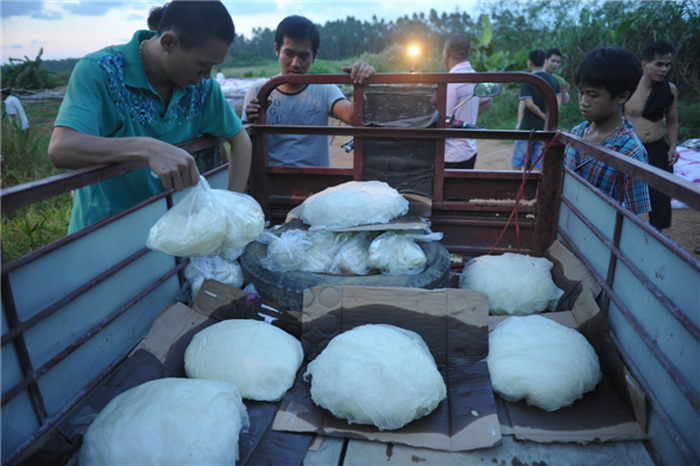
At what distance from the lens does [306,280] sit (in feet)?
7.50

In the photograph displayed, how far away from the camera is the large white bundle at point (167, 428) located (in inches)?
57.1

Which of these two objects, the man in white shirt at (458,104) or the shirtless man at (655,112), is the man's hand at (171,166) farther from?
the shirtless man at (655,112)

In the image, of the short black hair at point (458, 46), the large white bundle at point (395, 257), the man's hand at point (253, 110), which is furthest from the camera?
the short black hair at point (458, 46)

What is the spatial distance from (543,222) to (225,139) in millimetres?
1994

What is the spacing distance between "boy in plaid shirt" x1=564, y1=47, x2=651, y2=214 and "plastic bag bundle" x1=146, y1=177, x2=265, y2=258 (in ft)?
5.91

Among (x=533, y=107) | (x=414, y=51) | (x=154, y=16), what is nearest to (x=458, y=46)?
(x=414, y=51)

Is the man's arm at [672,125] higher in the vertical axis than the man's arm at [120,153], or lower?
lower

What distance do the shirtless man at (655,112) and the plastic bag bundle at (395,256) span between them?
10.5 ft

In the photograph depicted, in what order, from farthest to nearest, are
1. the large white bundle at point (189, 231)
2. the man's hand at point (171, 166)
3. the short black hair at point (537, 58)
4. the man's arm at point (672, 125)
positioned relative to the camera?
the short black hair at point (537, 58), the man's arm at point (672, 125), the large white bundle at point (189, 231), the man's hand at point (171, 166)

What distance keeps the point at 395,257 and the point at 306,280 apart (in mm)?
465

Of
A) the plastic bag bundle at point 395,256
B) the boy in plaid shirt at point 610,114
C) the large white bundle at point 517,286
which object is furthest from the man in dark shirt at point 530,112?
the plastic bag bundle at point 395,256

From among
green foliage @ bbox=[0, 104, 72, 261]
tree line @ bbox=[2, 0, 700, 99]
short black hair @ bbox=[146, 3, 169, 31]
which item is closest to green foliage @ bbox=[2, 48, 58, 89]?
tree line @ bbox=[2, 0, 700, 99]

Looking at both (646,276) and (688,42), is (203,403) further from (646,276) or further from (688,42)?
(688,42)

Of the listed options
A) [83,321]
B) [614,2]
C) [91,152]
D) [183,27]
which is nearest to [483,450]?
[83,321]
